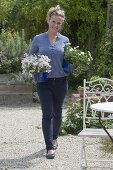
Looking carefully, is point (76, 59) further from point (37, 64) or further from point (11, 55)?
point (11, 55)

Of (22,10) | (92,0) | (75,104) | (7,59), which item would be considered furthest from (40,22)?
(75,104)

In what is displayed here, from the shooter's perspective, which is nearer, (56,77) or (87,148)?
(56,77)

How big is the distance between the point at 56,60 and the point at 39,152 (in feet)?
3.82

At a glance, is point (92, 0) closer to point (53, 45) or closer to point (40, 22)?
point (40, 22)

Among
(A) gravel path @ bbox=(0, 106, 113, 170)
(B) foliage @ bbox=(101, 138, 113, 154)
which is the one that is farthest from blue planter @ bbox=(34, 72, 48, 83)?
(B) foliage @ bbox=(101, 138, 113, 154)

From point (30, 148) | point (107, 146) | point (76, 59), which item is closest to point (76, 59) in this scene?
point (76, 59)

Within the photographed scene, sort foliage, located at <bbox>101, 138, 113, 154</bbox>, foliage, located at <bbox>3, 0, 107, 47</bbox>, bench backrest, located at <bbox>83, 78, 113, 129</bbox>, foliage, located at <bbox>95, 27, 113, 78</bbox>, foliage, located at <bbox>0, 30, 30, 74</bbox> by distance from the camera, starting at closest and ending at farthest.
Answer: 1. bench backrest, located at <bbox>83, 78, 113, 129</bbox>
2. foliage, located at <bbox>101, 138, 113, 154</bbox>
3. foliage, located at <bbox>95, 27, 113, 78</bbox>
4. foliage, located at <bbox>0, 30, 30, 74</bbox>
5. foliage, located at <bbox>3, 0, 107, 47</bbox>

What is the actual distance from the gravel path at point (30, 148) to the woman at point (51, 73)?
21 cm

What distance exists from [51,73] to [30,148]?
1192 mm

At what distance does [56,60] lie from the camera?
5922 millimetres

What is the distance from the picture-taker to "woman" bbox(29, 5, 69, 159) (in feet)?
19.3

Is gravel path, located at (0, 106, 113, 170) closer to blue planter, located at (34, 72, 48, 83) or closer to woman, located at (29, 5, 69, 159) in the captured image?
woman, located at (29, 5, 69, 159)

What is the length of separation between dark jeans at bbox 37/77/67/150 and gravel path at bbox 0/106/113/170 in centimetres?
26

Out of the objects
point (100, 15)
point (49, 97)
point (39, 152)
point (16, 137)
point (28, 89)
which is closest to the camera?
point (49, 97)
